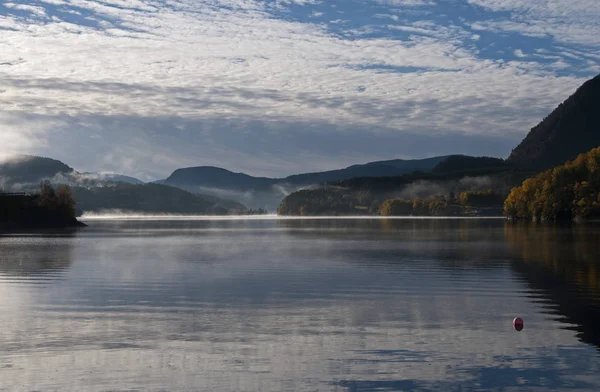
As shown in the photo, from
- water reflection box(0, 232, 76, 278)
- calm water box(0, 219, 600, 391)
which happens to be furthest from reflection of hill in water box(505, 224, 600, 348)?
water reflection box(0, 232, 76, 278)

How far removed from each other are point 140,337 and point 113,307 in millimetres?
9812

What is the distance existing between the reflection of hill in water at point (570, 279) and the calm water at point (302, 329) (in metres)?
0.15

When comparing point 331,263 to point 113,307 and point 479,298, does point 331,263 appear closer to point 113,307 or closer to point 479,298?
point 479,298

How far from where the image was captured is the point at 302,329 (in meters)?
32.8

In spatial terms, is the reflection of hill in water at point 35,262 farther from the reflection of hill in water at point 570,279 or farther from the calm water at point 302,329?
the reflection of hill in water at point 570,279

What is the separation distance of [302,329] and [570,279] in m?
26.2

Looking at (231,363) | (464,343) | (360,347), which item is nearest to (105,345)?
(231,363)

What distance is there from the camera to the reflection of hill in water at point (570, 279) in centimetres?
3432

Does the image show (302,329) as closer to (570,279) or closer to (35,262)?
(570,279)

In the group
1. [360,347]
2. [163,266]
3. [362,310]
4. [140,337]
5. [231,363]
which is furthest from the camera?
[163,266]

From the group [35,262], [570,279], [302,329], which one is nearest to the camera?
[302,329]

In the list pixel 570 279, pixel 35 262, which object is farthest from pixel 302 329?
pixel 35 262

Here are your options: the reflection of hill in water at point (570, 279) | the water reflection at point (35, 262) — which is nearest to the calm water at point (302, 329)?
the reflection of hill in water at point (570, 279)

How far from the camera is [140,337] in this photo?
31.0m
